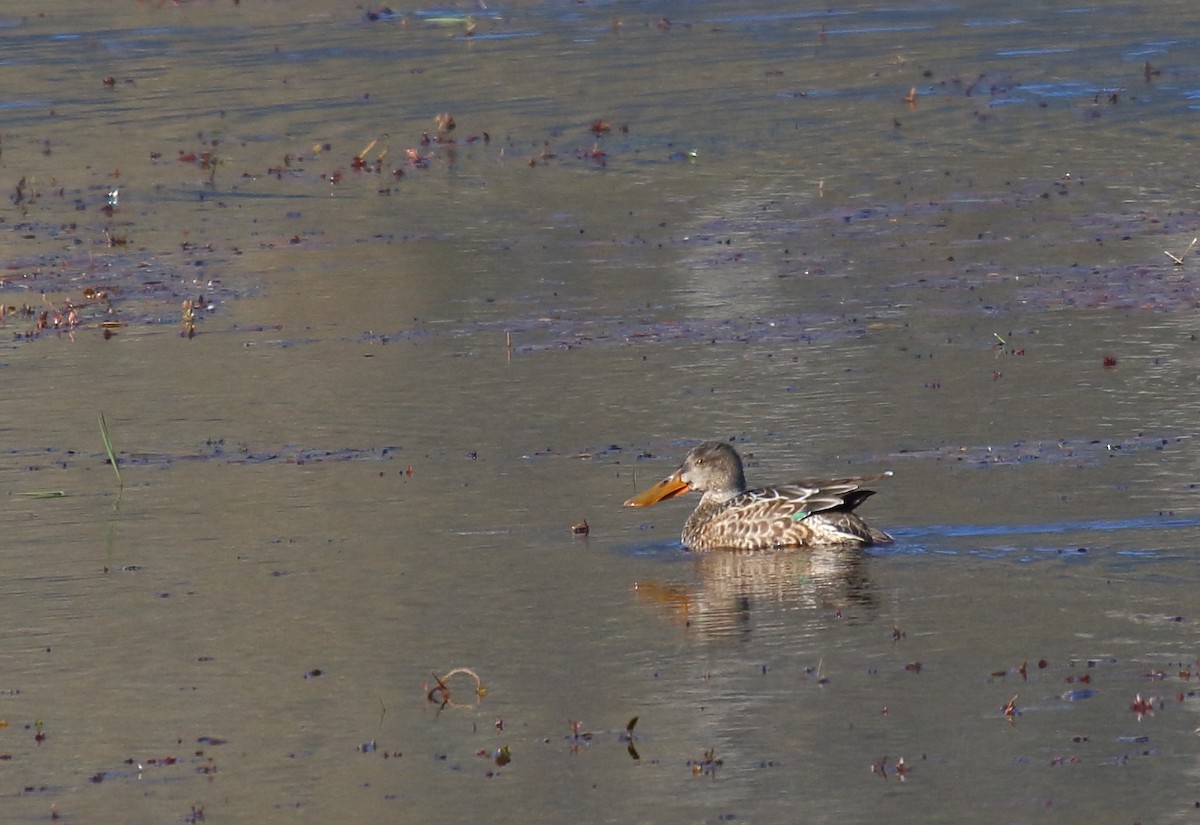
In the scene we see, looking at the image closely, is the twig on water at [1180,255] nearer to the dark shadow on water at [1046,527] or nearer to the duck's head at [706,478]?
the duck's head at [706,478]

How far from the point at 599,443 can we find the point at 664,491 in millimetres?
1433

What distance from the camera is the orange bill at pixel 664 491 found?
12508 mm

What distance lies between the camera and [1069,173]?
22938 mm

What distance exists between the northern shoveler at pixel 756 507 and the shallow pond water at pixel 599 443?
0.21 metres

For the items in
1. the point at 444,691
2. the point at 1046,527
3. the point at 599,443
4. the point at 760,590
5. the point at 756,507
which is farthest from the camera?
the point at 599,443

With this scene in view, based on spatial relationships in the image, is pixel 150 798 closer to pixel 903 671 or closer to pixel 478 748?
pixel 478 748

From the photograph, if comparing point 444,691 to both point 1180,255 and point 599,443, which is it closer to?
point 599,443

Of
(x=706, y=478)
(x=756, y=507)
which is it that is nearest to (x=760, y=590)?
(x=756, y=507)

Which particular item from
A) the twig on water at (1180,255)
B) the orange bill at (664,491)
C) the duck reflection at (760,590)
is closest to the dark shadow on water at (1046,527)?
the duck reflection at (760,590)

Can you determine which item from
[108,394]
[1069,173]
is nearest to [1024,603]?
[108,394]

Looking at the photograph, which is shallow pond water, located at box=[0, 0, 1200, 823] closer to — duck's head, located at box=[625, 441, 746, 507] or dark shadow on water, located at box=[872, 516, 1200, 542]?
dark shadow on water, located at box=[872, 516, 1200, 542]

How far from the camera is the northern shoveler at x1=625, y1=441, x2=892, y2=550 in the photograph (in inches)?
460

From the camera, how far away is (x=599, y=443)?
13.9 m

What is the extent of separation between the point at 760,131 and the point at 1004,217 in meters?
5.78
